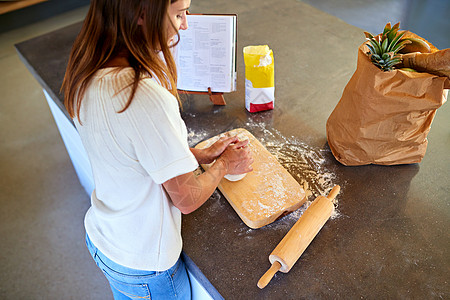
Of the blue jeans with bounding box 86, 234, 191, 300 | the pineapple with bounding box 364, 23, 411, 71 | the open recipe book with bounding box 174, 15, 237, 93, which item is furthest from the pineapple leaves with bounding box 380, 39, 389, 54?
the blue jeans with bounding box 86, 234, 191, 300

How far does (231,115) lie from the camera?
1258mm

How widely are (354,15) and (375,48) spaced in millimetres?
3034

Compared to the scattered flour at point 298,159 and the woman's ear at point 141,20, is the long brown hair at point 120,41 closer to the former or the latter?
the woman's ear at point 141,20

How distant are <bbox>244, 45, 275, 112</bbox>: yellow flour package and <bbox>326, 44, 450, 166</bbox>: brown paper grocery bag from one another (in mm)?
224

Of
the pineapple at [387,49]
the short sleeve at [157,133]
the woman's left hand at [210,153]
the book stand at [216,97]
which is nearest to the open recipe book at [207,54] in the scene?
the book stand at [216,97]

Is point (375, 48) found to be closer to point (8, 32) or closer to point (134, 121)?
point (134, 121)

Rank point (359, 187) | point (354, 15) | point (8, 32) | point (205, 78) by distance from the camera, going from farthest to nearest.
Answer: point (354, 15) → point (8, 32) → point (205, 78) → point (359, 187)

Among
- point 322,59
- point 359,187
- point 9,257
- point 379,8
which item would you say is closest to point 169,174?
point 359,187

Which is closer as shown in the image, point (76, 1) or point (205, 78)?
point (205, 78)

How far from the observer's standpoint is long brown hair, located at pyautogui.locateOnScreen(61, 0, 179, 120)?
65 centimetres

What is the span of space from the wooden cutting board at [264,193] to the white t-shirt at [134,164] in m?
0.16

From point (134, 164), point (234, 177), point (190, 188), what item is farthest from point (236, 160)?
point (134, 164)

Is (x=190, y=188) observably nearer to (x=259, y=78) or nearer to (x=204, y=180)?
(x=204, y=180)

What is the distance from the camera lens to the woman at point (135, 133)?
0.66 meters
